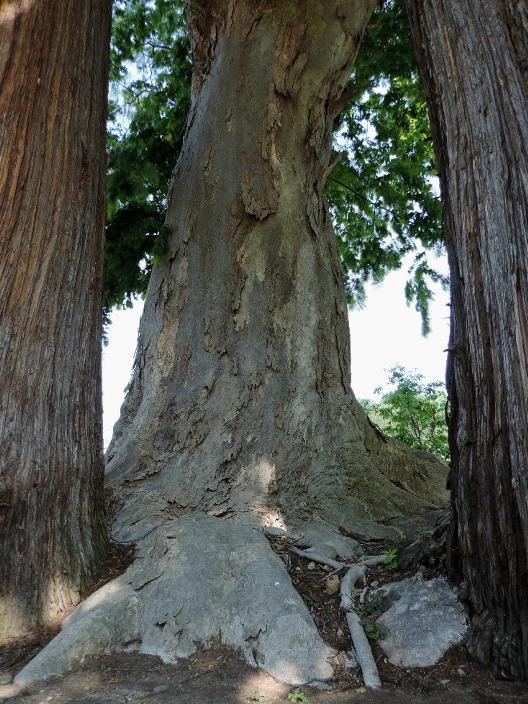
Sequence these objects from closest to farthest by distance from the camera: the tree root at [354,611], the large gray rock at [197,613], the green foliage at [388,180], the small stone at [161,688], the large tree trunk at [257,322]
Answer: the small stone at [161,688] → the tree root at [354,611] → the large gray rock at [197,613] → the large tree trunk at [257,322] → the green foliage at [388,180]

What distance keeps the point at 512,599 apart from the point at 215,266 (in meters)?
3.95

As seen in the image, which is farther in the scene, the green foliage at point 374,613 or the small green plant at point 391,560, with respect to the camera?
the small green plant at point 391,560

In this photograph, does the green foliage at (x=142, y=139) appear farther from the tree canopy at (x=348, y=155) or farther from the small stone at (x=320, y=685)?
the small stone at (x=320, y=685)

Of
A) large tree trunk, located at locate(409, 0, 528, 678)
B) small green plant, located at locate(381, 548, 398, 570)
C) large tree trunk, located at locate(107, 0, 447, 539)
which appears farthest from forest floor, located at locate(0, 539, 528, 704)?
large tree trunk, located at locate(107, 0, 447, 539)

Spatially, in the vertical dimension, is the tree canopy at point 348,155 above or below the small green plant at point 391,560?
above

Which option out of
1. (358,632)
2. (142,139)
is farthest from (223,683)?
(142,139)

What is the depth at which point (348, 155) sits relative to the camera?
9852 millimetres

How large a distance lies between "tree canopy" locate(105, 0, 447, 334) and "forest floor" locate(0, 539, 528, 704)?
164 inches

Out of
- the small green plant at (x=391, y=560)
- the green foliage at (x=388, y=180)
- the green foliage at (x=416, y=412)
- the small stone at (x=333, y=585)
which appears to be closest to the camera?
the small stone at (x=333, y=585)

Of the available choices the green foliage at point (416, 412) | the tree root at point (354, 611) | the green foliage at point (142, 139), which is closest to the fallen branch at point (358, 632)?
the tree root at point (354, 611)

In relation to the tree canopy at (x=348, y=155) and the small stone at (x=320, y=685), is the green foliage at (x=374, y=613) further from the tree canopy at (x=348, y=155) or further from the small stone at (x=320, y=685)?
the tree canopy at (x=348, y=155)

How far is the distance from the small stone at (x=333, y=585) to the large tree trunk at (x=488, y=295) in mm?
878

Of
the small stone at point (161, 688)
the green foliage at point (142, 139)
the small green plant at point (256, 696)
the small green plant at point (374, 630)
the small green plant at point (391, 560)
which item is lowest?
the small green plant at point (256, 696)

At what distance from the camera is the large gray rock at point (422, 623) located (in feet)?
8.78
